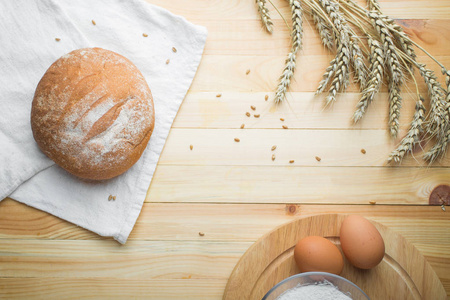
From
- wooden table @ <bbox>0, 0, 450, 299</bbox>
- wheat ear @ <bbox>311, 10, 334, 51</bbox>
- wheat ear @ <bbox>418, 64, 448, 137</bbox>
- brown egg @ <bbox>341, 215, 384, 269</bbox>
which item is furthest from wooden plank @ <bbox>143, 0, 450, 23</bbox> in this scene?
brown egg @ <bbox>341, 215, 384, 269</bbox>

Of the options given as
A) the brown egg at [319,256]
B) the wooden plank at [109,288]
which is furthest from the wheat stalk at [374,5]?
the wooden plank at [109,288]

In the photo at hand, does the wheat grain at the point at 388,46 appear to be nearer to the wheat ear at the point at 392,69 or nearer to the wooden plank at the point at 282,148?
the wheat ear at the point at 392,69

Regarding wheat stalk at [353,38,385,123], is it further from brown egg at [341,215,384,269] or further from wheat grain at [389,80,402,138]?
brown egg at [341,215,384,269]

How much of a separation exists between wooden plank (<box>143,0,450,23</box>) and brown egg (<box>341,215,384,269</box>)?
88 centimetres

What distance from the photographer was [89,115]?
118 centimetres

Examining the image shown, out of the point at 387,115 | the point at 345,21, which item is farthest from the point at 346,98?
the point at 345,21

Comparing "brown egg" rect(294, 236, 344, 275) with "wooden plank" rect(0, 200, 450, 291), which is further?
"wooden plank" rect(0, 200, 450, 291)

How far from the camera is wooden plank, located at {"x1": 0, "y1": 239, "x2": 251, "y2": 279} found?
4.32 feet

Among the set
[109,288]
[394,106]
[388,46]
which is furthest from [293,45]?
[109,288]

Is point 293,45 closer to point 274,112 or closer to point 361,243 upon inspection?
point 274,112

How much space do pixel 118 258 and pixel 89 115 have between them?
56cm

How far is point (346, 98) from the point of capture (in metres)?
1.42

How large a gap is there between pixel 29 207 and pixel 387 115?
1.46 metres

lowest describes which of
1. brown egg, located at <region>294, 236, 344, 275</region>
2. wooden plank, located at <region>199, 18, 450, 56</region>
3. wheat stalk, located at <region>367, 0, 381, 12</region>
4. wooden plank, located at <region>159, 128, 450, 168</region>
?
brown egg, located at <region>294, 236, 344, 275</region>
